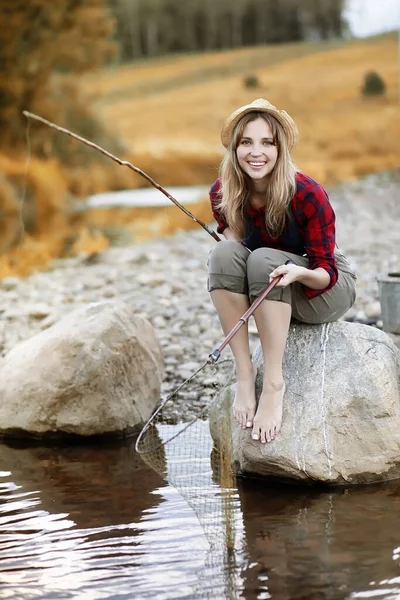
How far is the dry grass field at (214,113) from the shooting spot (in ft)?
47.2

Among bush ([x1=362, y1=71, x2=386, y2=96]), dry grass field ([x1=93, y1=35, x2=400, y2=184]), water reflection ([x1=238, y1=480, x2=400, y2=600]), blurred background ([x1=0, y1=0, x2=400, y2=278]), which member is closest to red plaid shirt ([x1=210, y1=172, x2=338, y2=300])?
water reflection ([x1=238, y1=480, x2=400, y2=600])

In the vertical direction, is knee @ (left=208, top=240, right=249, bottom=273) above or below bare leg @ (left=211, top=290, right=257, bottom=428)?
above

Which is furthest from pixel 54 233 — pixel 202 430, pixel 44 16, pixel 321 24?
pixel 202 430

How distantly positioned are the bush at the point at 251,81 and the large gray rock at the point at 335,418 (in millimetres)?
12425

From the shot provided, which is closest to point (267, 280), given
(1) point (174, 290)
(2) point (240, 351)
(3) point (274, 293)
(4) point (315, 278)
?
(3) point (274, 293)

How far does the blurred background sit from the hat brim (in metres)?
9.57

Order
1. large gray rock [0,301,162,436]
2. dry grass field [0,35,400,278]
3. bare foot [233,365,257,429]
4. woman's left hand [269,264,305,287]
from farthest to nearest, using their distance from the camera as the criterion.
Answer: dry grass field [0,35,400,278] → large gray rock [0,301,162,436] → bare foot [233,365,257,429] → woman's left hand [269,264,305,287]

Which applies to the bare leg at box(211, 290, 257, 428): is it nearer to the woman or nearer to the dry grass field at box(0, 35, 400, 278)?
the woman

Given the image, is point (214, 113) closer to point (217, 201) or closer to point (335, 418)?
point (217, 201)

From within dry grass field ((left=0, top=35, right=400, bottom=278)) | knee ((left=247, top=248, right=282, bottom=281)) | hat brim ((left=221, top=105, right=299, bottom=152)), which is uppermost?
dry grass field ((left=0, top=35, right=400, bottom=278))

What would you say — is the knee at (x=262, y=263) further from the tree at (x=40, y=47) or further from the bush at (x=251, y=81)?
the bush at (x=251, y=81)

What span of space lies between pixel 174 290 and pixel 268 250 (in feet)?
10.9

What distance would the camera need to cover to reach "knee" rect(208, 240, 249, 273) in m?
3.17

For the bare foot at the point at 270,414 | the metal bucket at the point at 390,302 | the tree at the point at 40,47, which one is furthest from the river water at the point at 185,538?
the tree at the point at 40,47
